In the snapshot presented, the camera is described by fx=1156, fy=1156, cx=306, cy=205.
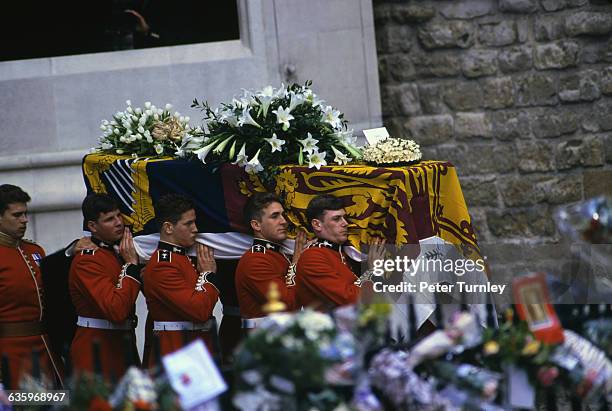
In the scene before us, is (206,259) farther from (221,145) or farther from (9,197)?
(9,197)

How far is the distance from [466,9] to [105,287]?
4.39m

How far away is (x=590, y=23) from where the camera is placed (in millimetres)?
9492

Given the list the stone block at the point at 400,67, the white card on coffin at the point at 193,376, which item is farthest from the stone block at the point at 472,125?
the white card on coffin at the point at 193,376

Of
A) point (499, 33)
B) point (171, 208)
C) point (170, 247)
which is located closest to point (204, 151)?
point (171, 208)

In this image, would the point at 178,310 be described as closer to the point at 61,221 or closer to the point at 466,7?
the point at 61,221

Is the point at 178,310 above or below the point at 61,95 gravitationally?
below

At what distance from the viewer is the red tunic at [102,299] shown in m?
6.70

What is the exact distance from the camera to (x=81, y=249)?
6875mm

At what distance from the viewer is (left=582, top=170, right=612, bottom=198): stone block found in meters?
9.56

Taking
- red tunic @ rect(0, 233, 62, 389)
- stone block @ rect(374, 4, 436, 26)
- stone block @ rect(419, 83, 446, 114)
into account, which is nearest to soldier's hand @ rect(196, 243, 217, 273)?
red tunic @ rect(0, 233, 62, 389)

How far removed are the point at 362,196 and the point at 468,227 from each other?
65cm

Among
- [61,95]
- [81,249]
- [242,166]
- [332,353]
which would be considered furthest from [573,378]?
[61,95]

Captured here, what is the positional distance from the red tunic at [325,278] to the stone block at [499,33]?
3.79 meters

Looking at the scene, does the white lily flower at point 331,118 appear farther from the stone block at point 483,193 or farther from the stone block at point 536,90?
the stone block at point 536,90
